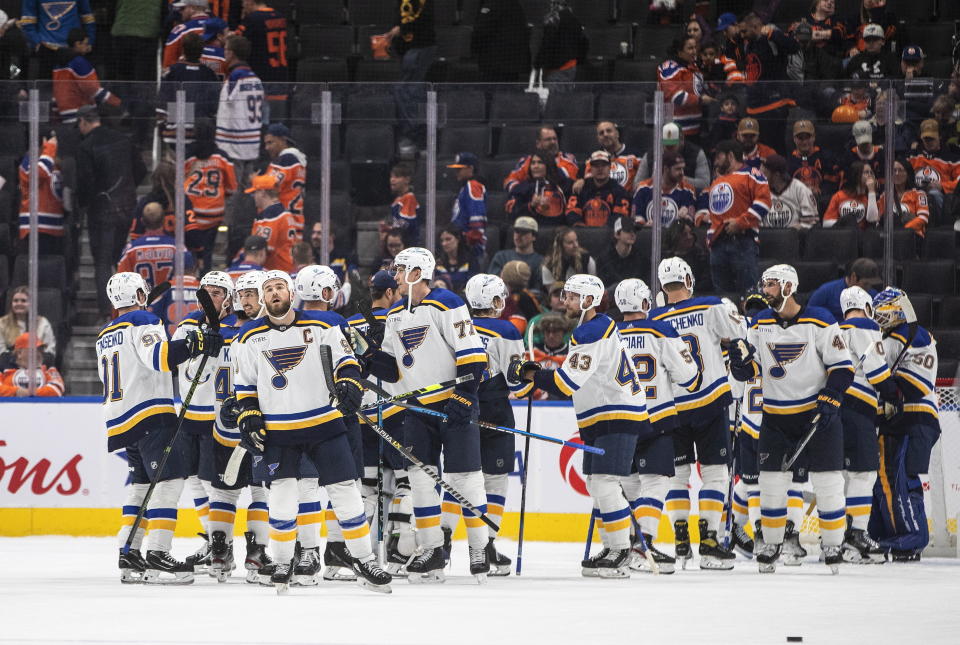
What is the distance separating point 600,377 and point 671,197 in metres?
2.61

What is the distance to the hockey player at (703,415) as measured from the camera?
845cm

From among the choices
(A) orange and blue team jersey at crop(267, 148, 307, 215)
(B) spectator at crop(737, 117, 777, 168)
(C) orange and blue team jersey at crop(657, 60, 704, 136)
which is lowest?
(A) orange and blue team jersey at crop(267, 148, 307, 215)

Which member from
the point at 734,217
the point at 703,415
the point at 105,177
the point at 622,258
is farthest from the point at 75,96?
the point at 703,415

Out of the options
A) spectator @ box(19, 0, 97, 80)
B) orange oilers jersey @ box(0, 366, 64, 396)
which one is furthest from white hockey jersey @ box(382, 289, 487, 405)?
spectator @ box(19, 0, 97, 80)

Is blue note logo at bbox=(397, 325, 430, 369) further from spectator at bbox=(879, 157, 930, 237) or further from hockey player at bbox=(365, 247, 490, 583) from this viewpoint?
spectator at bbox=(879, 157, 930, 237)

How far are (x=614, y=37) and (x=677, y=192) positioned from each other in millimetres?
3900

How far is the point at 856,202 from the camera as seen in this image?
10188 mm

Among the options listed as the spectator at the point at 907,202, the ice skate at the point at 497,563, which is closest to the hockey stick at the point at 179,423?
the ice skate at the point at 497,563

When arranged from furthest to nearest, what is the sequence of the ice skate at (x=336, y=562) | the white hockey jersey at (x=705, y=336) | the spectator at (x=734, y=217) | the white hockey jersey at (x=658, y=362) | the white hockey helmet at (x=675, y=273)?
the spectator at (x=734, y=217)
the white hockey helmet at (x=675, y=273)
the white hockey jersey at (x=705, y=336)
the white hockey jersey at (x=658, y=362)
the ice skate at (x=336, y=562)

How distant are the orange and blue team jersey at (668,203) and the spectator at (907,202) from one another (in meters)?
1.24

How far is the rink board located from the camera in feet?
33.7

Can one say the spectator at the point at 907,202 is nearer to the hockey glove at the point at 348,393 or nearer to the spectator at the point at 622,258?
the spectator at the point at 622,258

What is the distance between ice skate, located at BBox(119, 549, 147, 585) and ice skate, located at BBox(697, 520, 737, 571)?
296 cm

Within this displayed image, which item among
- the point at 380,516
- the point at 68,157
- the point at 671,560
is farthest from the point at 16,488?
the point at 671,560
